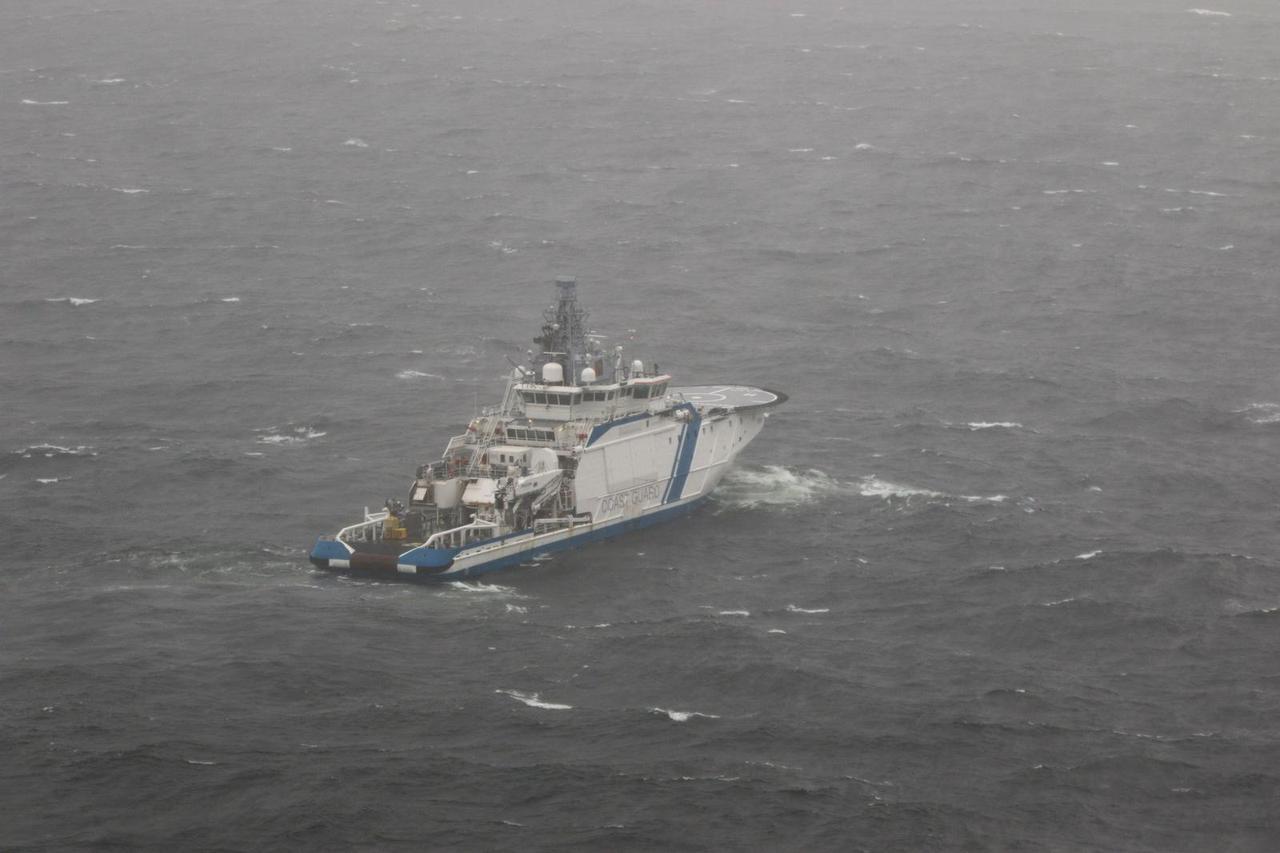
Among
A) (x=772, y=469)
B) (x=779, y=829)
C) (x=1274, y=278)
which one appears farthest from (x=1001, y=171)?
(x=779, y=829)

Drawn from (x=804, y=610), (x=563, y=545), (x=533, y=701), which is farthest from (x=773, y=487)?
(x=533, y=701)

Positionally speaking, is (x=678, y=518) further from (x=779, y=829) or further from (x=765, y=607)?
(x=779, y=829)

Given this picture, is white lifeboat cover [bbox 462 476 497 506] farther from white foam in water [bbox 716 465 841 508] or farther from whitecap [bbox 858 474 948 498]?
whitecap [bbox 858 474 948 498]

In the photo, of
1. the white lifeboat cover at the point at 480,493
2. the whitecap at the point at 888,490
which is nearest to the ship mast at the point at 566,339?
the white lifeboat cover at the point at 480,493

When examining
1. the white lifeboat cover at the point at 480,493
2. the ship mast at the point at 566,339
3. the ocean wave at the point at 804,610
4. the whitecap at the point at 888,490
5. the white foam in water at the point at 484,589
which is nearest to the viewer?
the ocean wave at the point at 804,610

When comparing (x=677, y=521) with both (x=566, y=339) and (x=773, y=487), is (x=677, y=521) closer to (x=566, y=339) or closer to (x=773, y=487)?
(x=773, y=487)

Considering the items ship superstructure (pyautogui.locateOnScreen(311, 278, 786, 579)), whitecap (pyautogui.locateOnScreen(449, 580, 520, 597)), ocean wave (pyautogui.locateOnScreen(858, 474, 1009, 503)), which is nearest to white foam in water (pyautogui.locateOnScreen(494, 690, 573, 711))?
whitecap (pyautogui.locateOnScreen(449, 580, 520, 597))

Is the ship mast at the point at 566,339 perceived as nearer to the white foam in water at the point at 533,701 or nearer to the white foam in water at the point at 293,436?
the white foam in water at the point at 293,436
